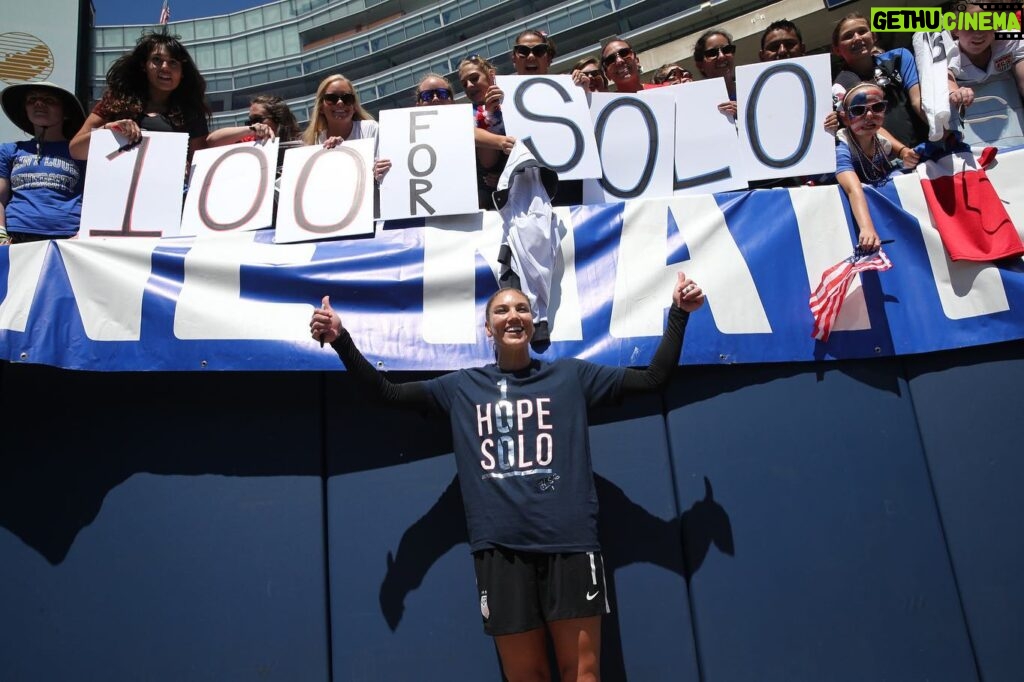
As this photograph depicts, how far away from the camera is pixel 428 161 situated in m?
3.68

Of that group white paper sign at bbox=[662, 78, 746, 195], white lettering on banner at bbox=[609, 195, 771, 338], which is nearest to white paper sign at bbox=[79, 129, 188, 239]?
white lettering on banner at bbox=[609, 195, 771, 338]

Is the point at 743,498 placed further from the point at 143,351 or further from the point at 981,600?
the point at 143,351

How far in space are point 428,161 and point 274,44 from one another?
1628 inches

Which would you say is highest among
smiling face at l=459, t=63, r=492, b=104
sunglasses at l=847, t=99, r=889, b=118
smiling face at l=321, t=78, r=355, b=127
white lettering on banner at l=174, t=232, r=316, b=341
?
smiling face at l=459, t=63, r=492, b=104

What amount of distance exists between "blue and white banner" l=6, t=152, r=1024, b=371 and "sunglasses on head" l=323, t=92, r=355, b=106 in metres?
0.94

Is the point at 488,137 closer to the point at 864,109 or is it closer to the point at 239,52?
the point at 864,109

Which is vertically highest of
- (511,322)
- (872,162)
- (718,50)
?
(718,50)

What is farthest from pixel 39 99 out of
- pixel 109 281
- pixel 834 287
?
pixel 834 287

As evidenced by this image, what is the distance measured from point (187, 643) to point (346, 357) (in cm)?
145

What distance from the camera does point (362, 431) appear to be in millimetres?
3381

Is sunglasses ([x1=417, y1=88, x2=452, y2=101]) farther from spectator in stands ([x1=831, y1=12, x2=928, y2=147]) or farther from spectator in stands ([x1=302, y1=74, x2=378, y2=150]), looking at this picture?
spectator in stands ([x1=831, y1=12, x2=928, y2=147])

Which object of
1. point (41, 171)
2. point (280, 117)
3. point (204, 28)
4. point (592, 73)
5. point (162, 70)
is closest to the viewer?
point (41, 171)

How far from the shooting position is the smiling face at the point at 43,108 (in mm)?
3889

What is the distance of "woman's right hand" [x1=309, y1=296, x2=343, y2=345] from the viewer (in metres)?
2.82
